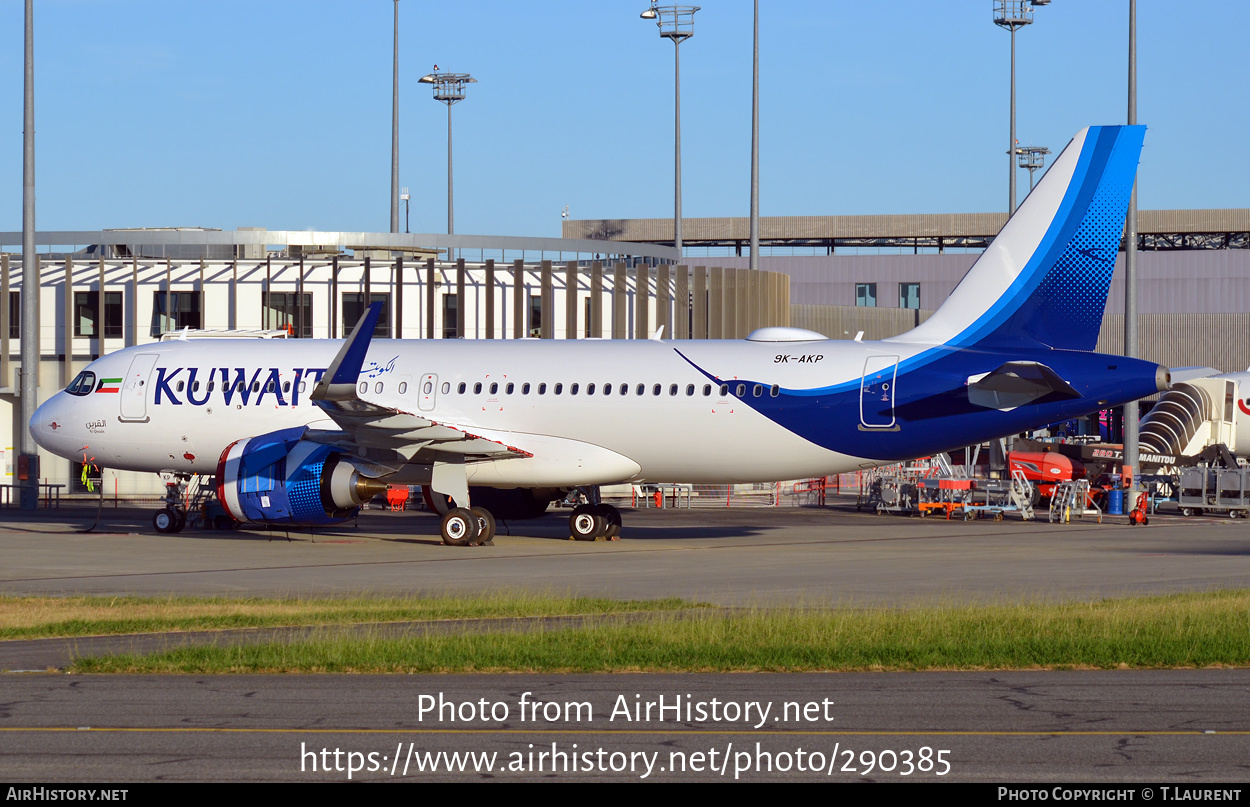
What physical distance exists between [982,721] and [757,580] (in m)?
12.1

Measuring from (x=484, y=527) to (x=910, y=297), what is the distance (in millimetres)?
62342

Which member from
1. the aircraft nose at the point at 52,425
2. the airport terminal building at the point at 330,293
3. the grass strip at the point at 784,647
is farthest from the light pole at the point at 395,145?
the grass strip at the point at 784,647

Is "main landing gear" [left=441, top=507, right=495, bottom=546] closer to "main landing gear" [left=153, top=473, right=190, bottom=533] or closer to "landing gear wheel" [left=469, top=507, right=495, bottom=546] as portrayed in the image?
"landing gear wheel" [left=469, top=507, right=495, bottom=546]

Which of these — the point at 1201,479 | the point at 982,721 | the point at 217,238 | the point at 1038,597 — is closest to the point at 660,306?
the point at 217,238

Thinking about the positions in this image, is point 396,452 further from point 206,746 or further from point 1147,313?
point 1147,313

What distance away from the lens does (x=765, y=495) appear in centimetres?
5059

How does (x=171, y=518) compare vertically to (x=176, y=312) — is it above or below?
below

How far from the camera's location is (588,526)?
32.7 metres

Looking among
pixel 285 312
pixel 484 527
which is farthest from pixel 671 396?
pixel 285 312

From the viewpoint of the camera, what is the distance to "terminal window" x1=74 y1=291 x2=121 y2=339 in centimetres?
4722

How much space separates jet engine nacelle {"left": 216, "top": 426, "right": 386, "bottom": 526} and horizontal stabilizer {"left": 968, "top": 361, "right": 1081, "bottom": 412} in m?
12.0

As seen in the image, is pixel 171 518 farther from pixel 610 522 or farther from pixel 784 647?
pixel 784 647

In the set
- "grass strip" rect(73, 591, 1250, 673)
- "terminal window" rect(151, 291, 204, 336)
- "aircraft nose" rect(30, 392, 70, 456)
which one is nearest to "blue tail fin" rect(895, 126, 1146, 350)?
"grass strip" rect(73, 591, 1250, 673)

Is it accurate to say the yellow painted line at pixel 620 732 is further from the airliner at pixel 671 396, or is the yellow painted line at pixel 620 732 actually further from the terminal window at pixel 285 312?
the terminal window at pixel 285 312
